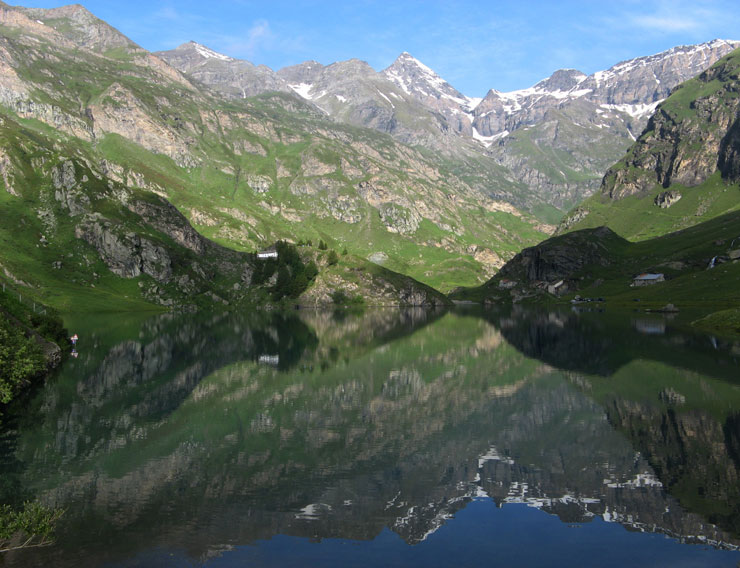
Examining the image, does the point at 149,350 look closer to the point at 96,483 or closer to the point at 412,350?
the point at 412,350

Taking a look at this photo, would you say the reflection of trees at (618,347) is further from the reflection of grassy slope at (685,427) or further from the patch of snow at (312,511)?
the patch of snow at (312,511)

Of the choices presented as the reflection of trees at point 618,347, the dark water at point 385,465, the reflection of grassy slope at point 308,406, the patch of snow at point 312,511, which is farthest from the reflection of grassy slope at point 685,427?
the patch of snow at point 312,511

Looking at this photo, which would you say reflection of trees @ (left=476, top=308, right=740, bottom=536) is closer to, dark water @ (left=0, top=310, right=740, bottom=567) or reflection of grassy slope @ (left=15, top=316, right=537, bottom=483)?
dark water @ (left=0, top=310, right=740, bottom=567)

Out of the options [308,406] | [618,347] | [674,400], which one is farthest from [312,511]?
[618,347]

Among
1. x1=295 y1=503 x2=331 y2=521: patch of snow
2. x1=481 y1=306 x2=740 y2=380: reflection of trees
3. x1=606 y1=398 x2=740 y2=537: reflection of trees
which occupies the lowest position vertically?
x1=295 y1=503 x2=331 y2=521: patch of snow

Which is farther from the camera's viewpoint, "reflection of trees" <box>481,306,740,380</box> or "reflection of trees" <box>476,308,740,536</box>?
"reflection of trees" <box>481,306,740,380</box>

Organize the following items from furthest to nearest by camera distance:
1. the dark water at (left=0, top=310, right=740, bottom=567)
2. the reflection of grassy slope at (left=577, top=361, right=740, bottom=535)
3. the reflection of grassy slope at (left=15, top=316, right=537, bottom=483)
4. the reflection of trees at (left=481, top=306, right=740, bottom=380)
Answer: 1. the reflection of trees at (left=481, top=306, right=740, bottom=380)
2. the reflection of grassy slope at (left=15, top=316, right=537, bottom=483)
3. the reflection of grassy slope at (left=577, top=361, right=740, bottom=535)
4. the dark water at (left=0, top=310, right=740, bottom=567)

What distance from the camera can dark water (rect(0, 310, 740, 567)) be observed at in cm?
3036

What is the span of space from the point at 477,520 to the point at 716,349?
96777 mm

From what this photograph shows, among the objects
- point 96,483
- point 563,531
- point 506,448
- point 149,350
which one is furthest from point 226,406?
point 149,350

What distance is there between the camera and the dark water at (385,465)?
30.4 m

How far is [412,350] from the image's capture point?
12225 centimetres

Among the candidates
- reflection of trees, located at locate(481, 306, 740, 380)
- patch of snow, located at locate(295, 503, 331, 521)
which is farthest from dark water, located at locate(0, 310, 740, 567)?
reflection of trees, located at locate(481, 306, 740, 380)

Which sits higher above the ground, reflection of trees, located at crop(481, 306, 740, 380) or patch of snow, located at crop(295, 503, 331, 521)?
reflection of trees, located at crop(481, 306, 740, 380)
